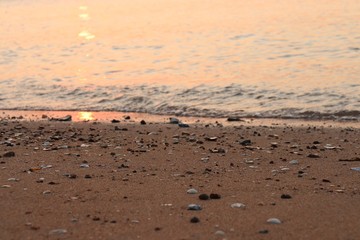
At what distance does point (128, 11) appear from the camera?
40062mm

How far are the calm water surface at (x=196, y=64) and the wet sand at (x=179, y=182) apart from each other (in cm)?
281

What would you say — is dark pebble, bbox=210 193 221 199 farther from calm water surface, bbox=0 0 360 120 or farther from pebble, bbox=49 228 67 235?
calm water surface, bbox=0 0 360 120

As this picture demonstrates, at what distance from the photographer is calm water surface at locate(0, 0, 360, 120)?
552 inches

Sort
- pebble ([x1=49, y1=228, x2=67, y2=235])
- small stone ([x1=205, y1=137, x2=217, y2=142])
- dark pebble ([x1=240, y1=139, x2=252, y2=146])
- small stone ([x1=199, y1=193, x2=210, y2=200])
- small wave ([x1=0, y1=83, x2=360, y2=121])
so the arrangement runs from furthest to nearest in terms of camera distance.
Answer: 1. small wave ([x1=0, y1=83, x2=360, y2=121])
2. small stone ([x1=205, y1=137, x2=217, y2=142])
3. dark pebble ([x1=240, y1=139, x2=252, y2=146])
4. small stone ([x1=199, y1=193, x2=210, y2=200])
5. pebble ([x1=49, y1=228, x2=67, y2=235])

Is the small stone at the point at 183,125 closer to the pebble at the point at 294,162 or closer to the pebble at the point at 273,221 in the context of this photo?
the pebble at the point at 294,162

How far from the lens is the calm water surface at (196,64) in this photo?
14016 mm

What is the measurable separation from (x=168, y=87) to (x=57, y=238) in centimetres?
1044

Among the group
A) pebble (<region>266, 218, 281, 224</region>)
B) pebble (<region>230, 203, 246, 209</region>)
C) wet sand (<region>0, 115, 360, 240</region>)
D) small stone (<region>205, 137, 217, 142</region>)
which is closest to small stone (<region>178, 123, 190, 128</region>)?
wet sand (<region>0, 115, 360, 240</region>)

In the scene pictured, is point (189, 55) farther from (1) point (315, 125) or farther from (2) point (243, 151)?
(2) point (243, 151)

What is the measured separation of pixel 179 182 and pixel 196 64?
38.1 ft

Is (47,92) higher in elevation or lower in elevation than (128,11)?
lower

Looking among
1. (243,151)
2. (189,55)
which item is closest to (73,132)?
(243,151)

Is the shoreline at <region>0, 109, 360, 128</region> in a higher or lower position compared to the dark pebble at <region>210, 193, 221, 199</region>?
higher

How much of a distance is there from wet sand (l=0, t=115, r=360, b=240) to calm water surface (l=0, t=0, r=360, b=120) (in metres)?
2.81
